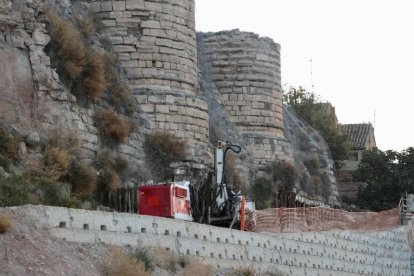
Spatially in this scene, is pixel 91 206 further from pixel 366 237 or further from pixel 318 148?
pixel 318 148

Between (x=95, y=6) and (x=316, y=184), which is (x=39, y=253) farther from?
(x=316, y=184)

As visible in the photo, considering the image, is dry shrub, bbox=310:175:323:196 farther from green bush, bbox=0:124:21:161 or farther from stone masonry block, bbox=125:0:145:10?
green bush, bbox=0:124:21:161

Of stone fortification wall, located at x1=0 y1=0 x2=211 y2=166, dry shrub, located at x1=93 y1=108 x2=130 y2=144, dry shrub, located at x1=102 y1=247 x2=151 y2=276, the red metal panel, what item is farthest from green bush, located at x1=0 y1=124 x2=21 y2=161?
dry shrub, located at x1=102 y1=247 x2=151 y2=276

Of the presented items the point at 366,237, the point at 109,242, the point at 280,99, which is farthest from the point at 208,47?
the point at 109,242

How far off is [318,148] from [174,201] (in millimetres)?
21017

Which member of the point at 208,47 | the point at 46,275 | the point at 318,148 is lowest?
the point at 46,275

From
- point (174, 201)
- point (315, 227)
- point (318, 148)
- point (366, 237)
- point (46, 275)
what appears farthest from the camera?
point (318, 148)

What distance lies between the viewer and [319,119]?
5603 cm

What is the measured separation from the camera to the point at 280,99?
128 feet

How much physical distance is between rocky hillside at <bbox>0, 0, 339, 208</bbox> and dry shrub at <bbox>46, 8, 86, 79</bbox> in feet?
0.08

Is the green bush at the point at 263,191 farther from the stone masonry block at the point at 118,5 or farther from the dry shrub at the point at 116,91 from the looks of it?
the stone masonry block at the point at 118,5

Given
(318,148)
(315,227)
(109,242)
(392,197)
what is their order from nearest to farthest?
(109,242)
(315,227)
(318,148)
(392,197)

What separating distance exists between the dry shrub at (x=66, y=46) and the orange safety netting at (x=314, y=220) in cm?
511

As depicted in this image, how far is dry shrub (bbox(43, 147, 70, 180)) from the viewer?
24.0 metres
